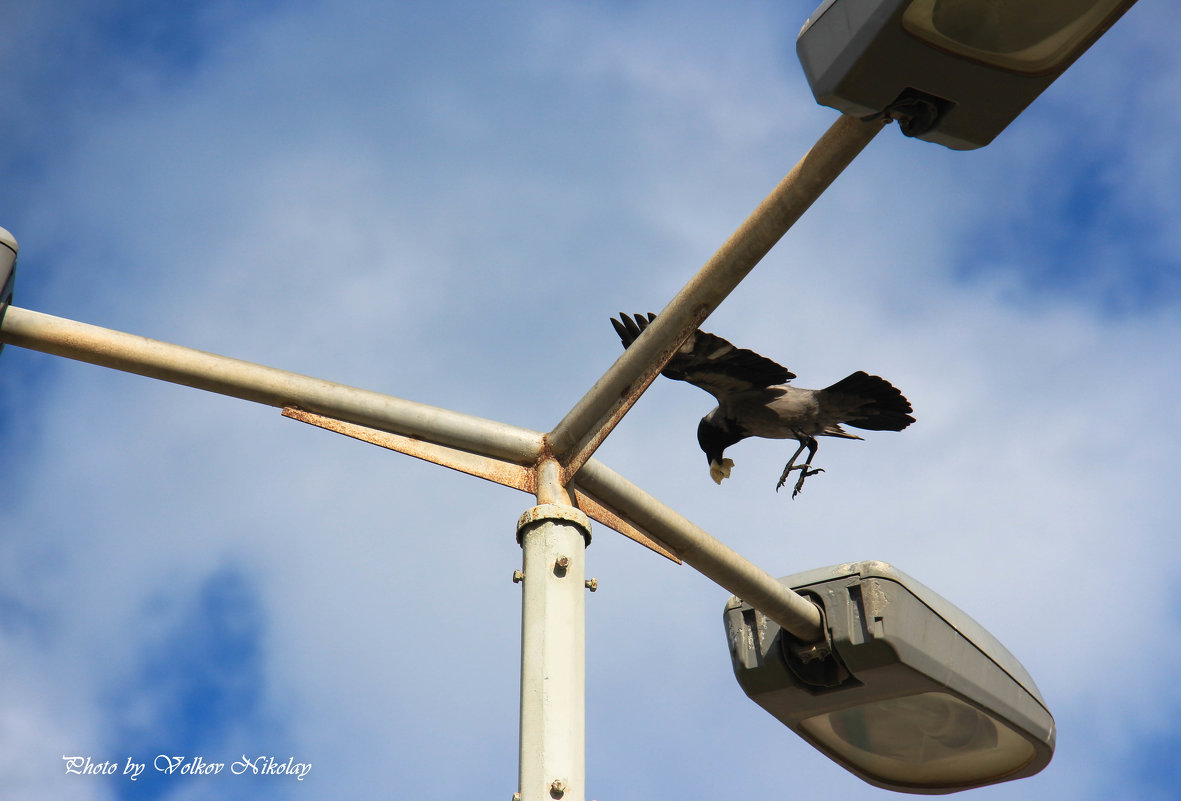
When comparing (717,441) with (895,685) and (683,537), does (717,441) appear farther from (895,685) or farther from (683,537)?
(683,537)

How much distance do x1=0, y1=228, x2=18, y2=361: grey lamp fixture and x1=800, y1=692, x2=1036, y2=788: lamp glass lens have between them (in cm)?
252

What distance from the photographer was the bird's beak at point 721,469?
208 inches

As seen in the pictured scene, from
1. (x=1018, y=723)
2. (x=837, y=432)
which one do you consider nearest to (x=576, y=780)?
(x=1018, y=723)

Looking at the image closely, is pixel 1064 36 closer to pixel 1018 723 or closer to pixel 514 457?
pixel 514 457

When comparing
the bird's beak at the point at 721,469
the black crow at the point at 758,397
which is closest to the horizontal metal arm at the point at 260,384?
the bird's beak at the point at 721,469

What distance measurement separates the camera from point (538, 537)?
2.76 metres

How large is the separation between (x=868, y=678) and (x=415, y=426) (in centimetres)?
153

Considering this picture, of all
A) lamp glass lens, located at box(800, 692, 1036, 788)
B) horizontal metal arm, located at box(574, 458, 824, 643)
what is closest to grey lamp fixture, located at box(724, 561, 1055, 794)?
lamp glass lens, located at box(800, 692, 1036, 788)

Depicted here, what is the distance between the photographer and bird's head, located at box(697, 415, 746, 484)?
536 cm

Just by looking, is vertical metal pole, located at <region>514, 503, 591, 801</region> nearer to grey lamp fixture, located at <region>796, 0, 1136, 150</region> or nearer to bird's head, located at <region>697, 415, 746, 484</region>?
grey lamp fixture, located at <region>796, 0, 1136, 150</region>

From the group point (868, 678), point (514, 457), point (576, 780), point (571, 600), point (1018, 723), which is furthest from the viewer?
point (1018, 723)

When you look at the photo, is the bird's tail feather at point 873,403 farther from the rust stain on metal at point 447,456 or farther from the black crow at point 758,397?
the rust stain on metal at point 447,456

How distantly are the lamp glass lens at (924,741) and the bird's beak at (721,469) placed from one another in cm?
154

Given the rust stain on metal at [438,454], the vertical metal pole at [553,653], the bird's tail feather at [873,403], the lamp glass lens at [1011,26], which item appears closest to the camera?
the lamp glass lens at [1011,26]
